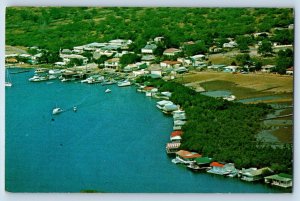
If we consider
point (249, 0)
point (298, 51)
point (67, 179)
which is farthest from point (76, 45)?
point (298, 51)

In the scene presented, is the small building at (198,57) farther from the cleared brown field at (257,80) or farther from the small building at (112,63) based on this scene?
the small building at (112,63)

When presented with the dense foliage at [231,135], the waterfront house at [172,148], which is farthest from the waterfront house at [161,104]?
the waterfront house at [172,148]

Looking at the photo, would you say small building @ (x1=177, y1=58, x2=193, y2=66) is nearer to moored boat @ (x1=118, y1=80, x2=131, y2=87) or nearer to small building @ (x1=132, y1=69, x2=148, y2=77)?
small building @ (x1=132, y1=69, x2=148, y2=77)

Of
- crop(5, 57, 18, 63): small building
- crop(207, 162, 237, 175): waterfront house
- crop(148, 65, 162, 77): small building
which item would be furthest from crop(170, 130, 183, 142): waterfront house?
crop(5, 57, 18, 63): small building

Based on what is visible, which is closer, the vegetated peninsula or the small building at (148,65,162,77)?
the vegetated peninsula

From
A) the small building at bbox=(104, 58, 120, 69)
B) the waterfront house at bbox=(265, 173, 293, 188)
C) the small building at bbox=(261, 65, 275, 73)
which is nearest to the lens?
the waterfront house at bbox=(265, 173, 293, 188)

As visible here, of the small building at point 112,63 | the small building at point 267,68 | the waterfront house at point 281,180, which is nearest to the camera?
the waterfront house at point 281,180

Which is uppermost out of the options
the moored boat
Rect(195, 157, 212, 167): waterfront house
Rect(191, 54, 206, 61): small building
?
Rect(191, 54, 206, 61): small building

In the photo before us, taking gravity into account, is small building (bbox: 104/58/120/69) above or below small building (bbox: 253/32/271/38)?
below
